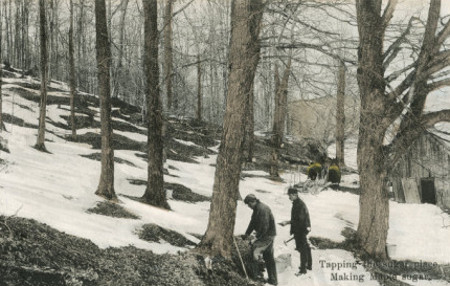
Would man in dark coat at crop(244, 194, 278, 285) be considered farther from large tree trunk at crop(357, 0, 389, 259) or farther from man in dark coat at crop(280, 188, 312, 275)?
large tree trunk at crop(357, 0, 389, 259)

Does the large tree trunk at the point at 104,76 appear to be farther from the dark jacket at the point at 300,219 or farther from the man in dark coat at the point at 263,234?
the dark jacket at the point at 300,219

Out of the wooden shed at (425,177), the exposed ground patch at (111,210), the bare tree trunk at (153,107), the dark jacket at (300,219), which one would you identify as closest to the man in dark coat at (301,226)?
the dark jacket at (300,219)

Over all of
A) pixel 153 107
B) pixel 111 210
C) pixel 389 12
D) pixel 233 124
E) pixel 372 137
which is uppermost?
pixel 389 12

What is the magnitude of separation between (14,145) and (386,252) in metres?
12.2

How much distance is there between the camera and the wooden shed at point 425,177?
54.3 feet

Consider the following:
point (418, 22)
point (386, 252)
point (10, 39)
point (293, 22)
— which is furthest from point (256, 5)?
point (10, 39)

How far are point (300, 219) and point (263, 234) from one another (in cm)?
155

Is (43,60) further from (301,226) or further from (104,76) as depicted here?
(301,226)

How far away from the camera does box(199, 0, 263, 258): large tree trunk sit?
7.61 m

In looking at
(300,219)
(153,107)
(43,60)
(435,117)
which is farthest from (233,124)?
(43,60)

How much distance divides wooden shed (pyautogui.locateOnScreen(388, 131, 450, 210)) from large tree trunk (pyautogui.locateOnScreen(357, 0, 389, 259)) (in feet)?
19.8

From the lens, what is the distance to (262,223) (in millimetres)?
7980

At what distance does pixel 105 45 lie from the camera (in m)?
10.6

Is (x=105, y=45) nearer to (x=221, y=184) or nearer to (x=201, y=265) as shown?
(x=221, y=184)
